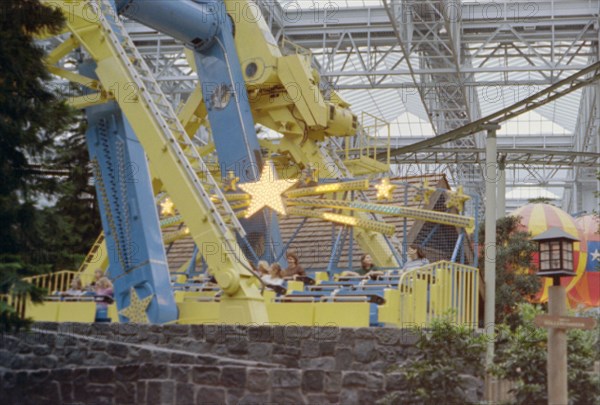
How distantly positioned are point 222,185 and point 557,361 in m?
10.8

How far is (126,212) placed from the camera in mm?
16328

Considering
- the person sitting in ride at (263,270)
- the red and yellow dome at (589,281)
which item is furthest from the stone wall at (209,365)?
the red and yellow dome at (589,281)

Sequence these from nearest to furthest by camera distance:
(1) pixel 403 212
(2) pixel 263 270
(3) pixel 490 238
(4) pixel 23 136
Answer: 1. (4) pixel 23 136
2. (3) pixel 490 238
3. (2) pixel 263 270
4. (1) pixel 403 212

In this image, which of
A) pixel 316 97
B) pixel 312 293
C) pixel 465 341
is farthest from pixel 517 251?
pixel 465 341

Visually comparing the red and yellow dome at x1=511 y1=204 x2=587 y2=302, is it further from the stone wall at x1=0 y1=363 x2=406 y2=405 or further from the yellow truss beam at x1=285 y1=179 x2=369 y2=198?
the stone wall at x1=0 y1=363 x2=406 y2=405

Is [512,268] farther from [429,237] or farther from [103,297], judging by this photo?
[103,297]

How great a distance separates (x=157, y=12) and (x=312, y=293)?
6.71 m

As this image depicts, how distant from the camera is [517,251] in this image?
84.8 feet

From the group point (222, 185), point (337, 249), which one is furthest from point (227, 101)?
point (337, 249)

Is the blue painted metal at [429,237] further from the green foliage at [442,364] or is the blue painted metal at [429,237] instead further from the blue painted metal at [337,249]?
the green foliage at [442,364]

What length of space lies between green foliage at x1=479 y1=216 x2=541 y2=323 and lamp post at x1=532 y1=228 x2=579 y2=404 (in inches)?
507

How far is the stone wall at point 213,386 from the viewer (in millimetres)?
10672

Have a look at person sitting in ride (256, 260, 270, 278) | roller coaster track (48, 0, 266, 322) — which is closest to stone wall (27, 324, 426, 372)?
roller coaster track (48, 0, 266, 322)

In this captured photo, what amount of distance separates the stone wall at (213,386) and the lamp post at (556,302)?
1679mm
